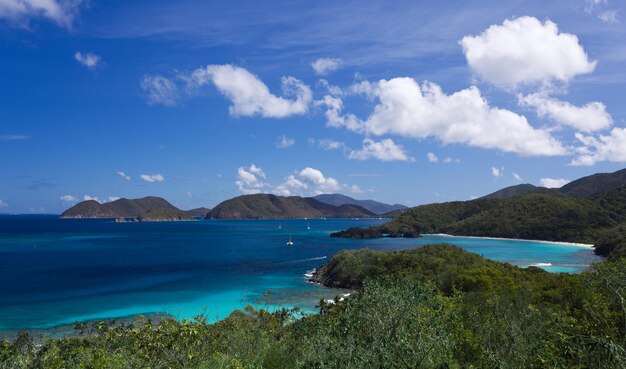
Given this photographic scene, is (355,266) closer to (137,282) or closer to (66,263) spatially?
(137,282)

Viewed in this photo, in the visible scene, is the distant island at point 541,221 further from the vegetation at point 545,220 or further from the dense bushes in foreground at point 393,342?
the dense bushes in foreground at point 393,342

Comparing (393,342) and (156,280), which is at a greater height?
(393,342)

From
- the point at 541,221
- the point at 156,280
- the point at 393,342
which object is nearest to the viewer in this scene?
the point at 393,342

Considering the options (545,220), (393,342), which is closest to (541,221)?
(545,220)

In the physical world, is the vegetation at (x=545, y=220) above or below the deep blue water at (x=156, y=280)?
above

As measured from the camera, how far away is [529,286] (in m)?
41.7

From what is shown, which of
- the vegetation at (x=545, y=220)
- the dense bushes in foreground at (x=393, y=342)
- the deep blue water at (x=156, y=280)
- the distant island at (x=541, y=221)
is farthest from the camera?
the distant island at (x=541, y=221)

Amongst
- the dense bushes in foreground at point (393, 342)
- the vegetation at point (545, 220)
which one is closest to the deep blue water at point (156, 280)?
the dense bushes in foreground at point (393, 342)

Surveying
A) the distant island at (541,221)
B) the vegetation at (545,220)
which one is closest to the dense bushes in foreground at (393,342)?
the vegetation at (545,220)

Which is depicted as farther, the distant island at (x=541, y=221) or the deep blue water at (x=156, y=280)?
the distant island at (x=541, y=221)

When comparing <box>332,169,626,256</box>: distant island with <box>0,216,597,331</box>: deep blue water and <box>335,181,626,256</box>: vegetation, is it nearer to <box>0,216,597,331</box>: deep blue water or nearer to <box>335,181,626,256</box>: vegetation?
<box>335,181,626,256</box>: vegetation

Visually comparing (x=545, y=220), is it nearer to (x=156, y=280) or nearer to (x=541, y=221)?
(x=541, y=221)

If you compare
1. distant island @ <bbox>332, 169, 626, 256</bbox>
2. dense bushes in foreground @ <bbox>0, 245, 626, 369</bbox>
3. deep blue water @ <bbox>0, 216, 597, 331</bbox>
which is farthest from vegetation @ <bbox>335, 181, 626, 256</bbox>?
dense bushes in foreground @ <bbox>0, 245, 626, 369</bbox>

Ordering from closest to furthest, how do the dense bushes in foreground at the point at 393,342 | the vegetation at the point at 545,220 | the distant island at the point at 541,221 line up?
1. the dense bushes in foreground at the point at 393,342
2. the vegetation at the point at 545,220
3. the distant island at the point at 541,221
